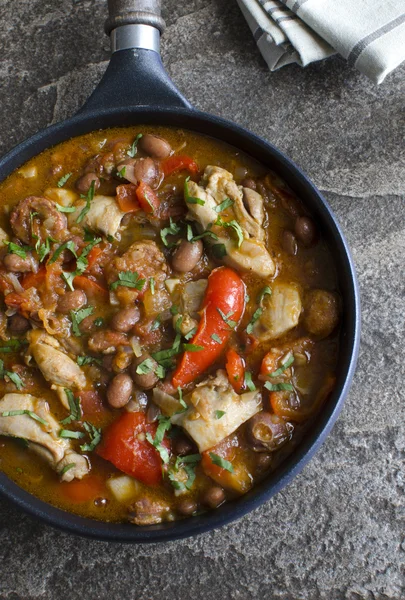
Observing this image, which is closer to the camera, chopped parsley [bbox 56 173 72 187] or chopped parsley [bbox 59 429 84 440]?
chopped parsley [bbox 59 429 84 440]

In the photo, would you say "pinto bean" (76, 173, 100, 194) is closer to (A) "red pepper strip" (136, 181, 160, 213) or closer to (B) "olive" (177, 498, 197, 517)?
(A) "red pepper strip" (136, 181, 160, 213)

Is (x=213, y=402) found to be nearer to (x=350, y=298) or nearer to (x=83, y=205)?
(x=350, y=298)

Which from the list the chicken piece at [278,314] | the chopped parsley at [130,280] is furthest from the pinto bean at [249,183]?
the chopped parsley at [130,280]

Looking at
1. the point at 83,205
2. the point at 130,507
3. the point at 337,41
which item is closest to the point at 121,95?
the point at 83,205

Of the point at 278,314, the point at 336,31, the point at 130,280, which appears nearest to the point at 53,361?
the point at 130,280

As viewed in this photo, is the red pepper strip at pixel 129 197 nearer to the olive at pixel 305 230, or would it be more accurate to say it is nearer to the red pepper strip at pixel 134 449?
the olive at pixel 305 230

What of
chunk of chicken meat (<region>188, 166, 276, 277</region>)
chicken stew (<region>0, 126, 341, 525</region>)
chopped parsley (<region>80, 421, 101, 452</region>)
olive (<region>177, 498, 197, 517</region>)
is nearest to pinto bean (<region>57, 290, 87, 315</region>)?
chicken stew (<region>0, 126, 341, 525</region>)

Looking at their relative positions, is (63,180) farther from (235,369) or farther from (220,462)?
(220,462)
